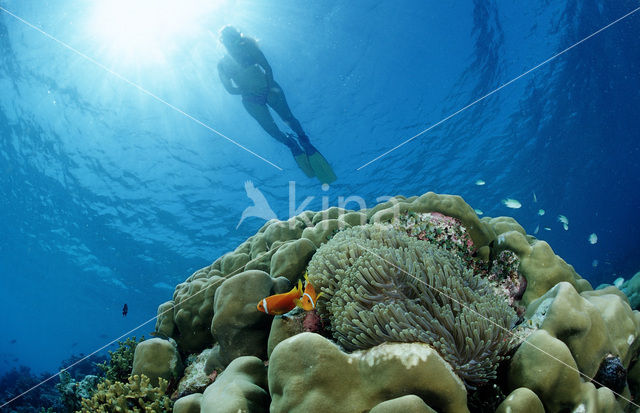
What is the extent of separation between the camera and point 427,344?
6.89 ft

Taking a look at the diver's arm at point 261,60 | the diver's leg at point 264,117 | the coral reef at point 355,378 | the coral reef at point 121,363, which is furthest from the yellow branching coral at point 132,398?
the diver's arm at point 261,60

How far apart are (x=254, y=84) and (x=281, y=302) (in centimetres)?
986

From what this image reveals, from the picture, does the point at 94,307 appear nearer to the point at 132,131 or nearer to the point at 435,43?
the point at 132,131

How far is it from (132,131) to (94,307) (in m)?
40.2

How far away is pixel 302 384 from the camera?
6.63ft

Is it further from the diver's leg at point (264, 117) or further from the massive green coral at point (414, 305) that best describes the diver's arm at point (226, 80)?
the massive green coral at point (414, 305)

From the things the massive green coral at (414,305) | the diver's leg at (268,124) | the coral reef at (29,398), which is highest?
the diver's leg at (268,124)

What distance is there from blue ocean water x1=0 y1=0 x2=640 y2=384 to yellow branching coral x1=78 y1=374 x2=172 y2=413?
517 cm

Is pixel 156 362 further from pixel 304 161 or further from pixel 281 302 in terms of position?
pixel 304 161

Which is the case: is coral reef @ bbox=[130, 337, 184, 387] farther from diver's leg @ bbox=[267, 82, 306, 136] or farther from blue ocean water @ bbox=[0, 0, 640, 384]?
diver's leg @ bbox=[267, 82, 306, 136]

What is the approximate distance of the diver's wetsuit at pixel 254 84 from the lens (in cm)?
1021

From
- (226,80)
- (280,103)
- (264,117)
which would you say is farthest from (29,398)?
(280,103)

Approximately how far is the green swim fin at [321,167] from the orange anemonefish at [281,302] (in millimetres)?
9541

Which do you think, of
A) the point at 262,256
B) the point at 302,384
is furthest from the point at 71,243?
the point at 302,384
